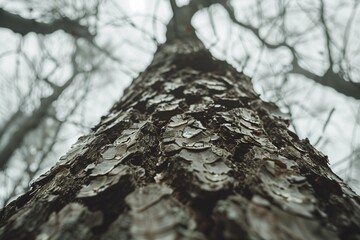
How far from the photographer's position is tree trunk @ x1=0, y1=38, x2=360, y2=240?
0.49 m

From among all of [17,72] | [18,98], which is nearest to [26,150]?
[18,98]

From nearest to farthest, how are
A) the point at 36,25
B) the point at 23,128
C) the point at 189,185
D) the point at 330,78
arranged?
the point at 189,185, the point at 36,25, the point at 330,78, the point at 23,128

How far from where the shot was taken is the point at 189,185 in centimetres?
61

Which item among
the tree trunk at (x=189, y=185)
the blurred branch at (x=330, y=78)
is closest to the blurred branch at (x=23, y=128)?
the blurred branch at (x=330, y=78)

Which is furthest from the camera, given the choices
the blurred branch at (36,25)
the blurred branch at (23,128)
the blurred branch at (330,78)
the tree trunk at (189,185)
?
the blurred branch at (23,128)

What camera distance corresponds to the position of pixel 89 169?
756 millimetres

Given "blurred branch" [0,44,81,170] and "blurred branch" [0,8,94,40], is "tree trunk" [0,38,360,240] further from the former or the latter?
"blurred branch" [0,44,81,170]

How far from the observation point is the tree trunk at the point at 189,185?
19.4 inches

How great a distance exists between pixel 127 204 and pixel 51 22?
275 centimetres

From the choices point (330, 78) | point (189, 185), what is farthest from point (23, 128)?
point (330, 78)

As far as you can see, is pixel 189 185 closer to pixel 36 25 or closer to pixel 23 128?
pixel 36 25

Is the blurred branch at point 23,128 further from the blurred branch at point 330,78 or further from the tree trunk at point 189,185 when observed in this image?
the tree trunk at point 189,185

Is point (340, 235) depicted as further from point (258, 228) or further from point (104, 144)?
point (104, 144)

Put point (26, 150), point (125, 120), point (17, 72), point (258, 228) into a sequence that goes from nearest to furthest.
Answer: point (258, 228)
point (125, 120)
point (17, 72)
point (26, 150)
